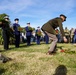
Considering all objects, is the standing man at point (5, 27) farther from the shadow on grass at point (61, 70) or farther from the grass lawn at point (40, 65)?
the shadow on grass at point (61, 70)

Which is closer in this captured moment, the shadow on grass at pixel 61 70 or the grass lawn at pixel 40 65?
the shadow on grass at pixel 61 70

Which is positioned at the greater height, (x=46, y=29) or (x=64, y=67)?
(x=46, y=29)

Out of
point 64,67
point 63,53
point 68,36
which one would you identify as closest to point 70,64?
point 64,67

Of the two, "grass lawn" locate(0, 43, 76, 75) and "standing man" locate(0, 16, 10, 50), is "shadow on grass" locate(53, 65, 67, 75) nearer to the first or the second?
"grass lawn" locate(0, 43, 76, 75)

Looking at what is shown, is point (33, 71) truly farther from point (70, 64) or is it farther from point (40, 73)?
point (70, 64)

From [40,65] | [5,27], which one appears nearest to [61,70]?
[40,65]

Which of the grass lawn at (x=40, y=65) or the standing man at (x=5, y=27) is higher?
the standing man at (x=5, y=27)

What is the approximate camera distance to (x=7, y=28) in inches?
489

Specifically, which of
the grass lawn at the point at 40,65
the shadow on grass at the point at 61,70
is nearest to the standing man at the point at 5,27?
the grass lawn at the point at 40,65

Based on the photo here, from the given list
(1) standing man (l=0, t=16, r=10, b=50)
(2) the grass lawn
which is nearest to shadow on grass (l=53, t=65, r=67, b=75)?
(2) the grass lawn

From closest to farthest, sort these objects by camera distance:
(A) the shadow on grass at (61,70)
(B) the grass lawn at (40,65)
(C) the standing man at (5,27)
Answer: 1. (A) the shadow on grass at (61,70)
2. (B) the grass lawn at (40,65)
3. (C) the standing man at (5,27)

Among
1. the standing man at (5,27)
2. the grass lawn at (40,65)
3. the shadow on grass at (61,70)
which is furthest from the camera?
the standing man at (5,27)

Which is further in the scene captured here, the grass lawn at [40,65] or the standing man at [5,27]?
the standing man at [5,27]

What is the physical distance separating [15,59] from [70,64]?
2.42m
